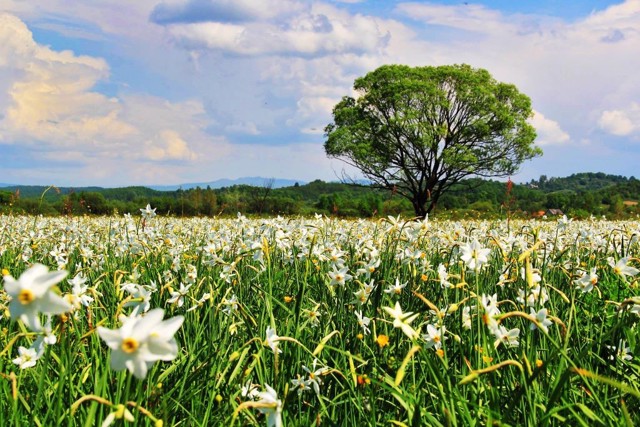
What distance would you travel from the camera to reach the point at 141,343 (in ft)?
5.11

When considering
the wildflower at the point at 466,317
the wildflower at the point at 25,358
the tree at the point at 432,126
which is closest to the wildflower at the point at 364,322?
the wildflower at the point at 466,317

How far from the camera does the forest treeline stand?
15375 mm

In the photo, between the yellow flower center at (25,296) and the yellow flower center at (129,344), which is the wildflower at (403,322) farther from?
the yellow flower center at (25,296)

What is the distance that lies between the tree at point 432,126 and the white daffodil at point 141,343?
4018 cm

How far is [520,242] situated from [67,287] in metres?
5.09

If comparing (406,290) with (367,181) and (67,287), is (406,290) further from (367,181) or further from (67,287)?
(367,181)

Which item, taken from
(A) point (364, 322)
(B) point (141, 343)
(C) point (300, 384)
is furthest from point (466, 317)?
(B) point (141, 343)

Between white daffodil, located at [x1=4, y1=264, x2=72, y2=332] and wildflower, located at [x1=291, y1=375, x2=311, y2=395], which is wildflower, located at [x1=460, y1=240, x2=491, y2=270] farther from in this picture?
white daffodil, located at [x1=4, y1=264, x2=72, y2=332]

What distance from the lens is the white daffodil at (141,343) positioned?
5.04 feet

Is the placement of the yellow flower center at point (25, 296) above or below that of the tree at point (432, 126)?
below

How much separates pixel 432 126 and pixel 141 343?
42.3 metres

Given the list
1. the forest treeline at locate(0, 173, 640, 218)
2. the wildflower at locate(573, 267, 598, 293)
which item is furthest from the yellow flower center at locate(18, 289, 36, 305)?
the forest treeline at locate(0, 173, 640, 218)

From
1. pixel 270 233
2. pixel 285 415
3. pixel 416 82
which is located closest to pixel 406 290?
pixel 270 233

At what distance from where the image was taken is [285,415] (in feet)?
10.0
